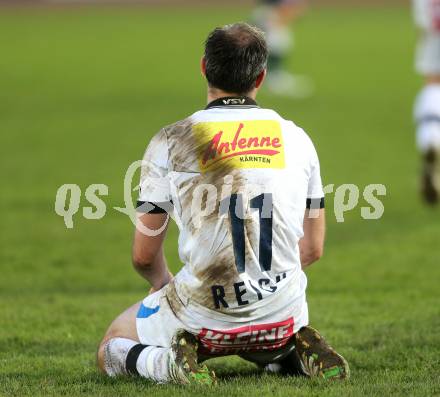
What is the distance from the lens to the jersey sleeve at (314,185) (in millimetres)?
4473

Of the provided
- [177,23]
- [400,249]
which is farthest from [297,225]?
[177,23]

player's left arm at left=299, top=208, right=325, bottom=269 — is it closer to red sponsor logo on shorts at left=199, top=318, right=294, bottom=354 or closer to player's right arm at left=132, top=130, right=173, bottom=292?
red sponsor logo on shorts at left=199, top=318, right=294, bottom=354

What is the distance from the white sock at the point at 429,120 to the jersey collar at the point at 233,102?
5186 mm

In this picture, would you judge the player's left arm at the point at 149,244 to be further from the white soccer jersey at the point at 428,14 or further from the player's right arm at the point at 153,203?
the white soccer jersey at the point at 428,14

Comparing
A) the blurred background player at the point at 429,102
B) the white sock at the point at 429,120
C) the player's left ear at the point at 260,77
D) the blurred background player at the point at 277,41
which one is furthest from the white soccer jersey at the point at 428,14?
the blurred background player at the point at 277,41

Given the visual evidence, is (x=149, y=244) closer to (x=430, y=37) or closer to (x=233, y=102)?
(x=233, y=102)

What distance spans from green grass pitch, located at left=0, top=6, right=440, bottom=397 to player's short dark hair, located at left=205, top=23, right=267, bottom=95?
1164 millimetres

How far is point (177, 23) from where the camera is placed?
33.6 meters

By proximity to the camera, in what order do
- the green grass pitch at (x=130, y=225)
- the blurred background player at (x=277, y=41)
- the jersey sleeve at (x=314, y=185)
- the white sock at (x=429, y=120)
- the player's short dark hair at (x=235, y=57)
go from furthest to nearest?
the blurred background player at (x=277, y=41) < the white sock at (x=429, y=120) < the green grass pitch at (x=130, y=225) < the jersey sleeve at (x=314, y=185) < the player's short dark hair at (x=235, y=57)

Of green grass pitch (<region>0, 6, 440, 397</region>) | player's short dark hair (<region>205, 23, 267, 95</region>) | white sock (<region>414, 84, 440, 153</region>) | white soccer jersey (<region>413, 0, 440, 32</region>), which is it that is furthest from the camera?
white soccer jersey (<region>413, 0, 440, 32</region>)

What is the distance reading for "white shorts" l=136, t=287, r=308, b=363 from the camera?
435 centimetres

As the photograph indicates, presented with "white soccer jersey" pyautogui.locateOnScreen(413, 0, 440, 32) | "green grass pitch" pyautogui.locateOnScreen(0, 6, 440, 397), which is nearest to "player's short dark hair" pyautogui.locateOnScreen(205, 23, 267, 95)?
"green grass pitch" pyautogui.locateOnScreen(0, 6, 440, 397)

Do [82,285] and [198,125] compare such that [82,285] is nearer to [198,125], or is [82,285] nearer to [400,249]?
[400,249]

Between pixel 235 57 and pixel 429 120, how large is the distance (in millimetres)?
5429
